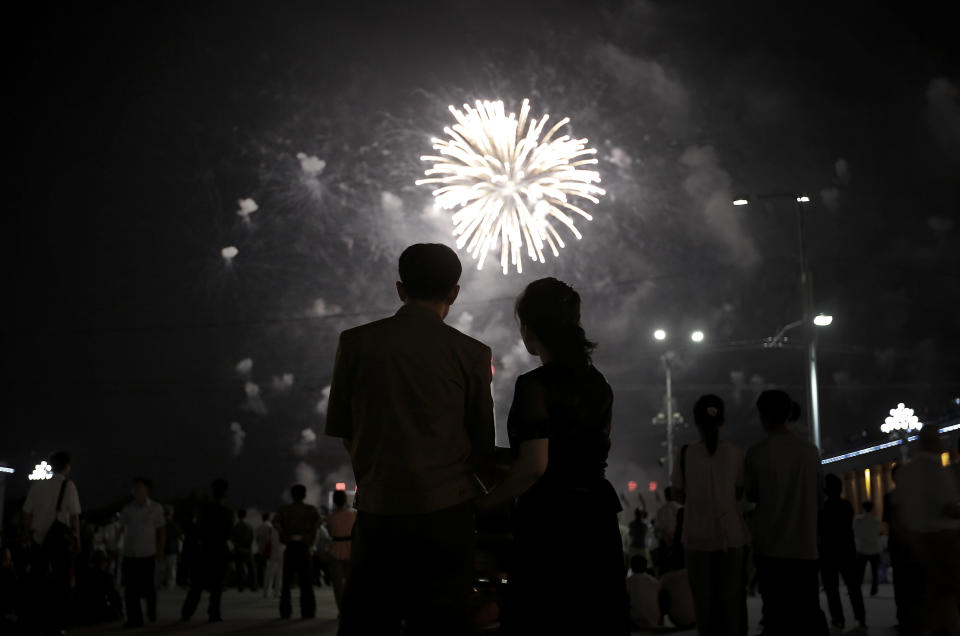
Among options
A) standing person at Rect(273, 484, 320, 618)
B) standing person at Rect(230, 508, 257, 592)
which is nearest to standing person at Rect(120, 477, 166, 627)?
standing person at Rect(273, 484, 320, 618)

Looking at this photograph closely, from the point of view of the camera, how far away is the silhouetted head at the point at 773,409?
7.24 meters

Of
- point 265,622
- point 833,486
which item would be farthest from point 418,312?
point 265,622

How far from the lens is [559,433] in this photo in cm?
425

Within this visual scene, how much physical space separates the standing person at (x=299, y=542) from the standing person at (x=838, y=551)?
7.02m

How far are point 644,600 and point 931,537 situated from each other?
5.67 metres

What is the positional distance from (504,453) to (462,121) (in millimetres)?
22752

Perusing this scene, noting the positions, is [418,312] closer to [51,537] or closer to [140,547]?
[51,537]

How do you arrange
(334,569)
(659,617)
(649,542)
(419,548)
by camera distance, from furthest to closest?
(649,542), (334,569), (659,617), (419,548)

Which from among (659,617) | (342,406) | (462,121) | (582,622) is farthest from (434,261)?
(462,121)

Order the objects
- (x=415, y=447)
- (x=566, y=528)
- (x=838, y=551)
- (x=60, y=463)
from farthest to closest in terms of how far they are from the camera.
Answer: (x=838, y=551)
(x=60, y=463)
(x=566, y=528)
(x=415, y=447)

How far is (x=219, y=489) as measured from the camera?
1441 centimetres

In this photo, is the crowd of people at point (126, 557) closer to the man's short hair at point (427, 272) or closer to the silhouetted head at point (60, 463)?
the silhouetted head at point (60, 463)

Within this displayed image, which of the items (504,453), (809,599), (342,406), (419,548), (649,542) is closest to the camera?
(419,548)

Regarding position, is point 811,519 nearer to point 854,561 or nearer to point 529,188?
point 854,561
